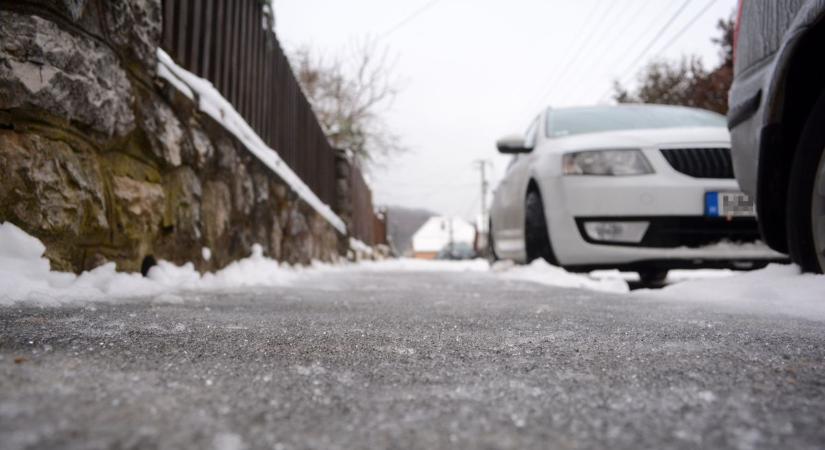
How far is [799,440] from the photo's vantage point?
482 mm

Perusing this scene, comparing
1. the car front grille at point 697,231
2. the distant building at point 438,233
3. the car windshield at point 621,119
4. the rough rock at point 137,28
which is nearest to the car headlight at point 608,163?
the car front grille at point 697,231

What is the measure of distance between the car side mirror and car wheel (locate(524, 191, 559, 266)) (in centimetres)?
39

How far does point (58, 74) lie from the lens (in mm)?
1382

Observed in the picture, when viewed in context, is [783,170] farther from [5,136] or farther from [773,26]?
[5,136]

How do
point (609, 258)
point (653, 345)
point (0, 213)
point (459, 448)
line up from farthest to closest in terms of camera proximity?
point (609, 258) < point (0, 213) < point (653, 345) < point (459, 448)

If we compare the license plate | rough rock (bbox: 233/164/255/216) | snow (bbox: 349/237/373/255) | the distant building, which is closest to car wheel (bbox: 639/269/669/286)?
the license plate

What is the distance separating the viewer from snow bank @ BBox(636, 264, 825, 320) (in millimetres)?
1439

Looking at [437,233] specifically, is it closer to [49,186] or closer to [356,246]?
[356,246]

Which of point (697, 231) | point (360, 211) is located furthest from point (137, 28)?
point (360, 211)

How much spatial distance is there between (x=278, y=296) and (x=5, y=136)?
3.30 feet

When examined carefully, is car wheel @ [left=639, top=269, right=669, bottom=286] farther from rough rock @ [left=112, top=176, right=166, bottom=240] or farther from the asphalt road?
rough rock @ [left=112, top=176, right=166, bottom=240]

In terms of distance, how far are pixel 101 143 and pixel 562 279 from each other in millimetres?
2333

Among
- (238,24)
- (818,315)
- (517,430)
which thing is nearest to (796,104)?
(818,315)

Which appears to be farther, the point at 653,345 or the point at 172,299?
the point at 172,299
